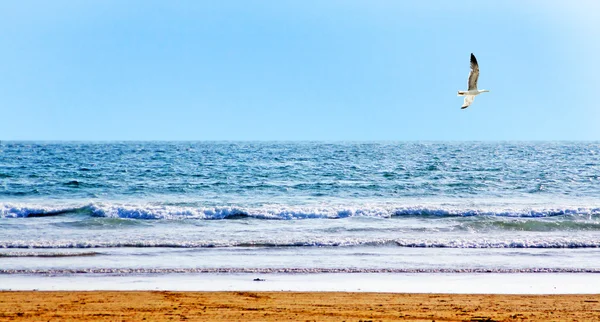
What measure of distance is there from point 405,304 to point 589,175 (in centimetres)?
3199

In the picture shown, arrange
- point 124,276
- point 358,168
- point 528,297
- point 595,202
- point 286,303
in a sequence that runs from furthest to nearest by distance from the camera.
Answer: point 358,168 < point 595,202 < point 124,276 < point 528,297 < point 286,303

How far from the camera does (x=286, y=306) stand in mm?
9023

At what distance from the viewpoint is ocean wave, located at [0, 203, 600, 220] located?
69.8 feet

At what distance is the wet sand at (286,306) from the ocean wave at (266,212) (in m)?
11.2

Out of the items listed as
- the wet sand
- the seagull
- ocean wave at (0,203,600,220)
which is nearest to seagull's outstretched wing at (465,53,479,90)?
the seagull

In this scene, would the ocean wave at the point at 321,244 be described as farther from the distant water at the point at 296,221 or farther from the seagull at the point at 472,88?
the seagull at the point at 472,88

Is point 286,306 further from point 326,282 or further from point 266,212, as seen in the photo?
point 266,212

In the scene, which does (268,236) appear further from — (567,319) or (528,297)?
(567,319)

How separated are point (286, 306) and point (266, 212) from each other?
12.7 m

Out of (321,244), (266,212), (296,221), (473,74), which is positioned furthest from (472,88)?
(266,212)

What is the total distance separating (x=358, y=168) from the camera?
41562 mm

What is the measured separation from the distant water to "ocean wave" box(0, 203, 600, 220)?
0.06m

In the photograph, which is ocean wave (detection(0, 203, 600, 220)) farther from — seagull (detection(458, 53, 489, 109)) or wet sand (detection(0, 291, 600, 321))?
wet sand (detection(0, 291, 600, 321))

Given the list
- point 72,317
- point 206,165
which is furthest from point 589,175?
point 72,317
